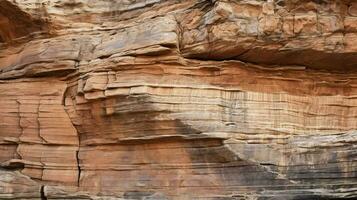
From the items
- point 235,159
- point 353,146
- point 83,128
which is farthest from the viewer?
point 83,128

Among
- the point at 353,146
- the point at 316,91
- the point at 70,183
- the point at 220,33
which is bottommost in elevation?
the point at 70,183

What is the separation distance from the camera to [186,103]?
9.64 metres

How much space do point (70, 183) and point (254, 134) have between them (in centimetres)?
320

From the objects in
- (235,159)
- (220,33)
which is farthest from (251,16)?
(235,159)

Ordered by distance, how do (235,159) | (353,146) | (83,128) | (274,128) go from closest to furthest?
(353,146)
(235,159)
(274,128)
(83,128)

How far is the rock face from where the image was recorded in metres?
9.32

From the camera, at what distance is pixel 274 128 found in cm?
971

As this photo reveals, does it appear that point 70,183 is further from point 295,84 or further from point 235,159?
point 295,84

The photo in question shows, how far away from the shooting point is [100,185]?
32.4 feet

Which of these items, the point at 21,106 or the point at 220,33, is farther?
the point at 21,106

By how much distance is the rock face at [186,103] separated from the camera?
932 cm

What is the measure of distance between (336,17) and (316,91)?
129 cm

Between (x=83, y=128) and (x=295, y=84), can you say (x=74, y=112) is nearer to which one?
(x=83, y=128)

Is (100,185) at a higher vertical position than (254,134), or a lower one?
lower
